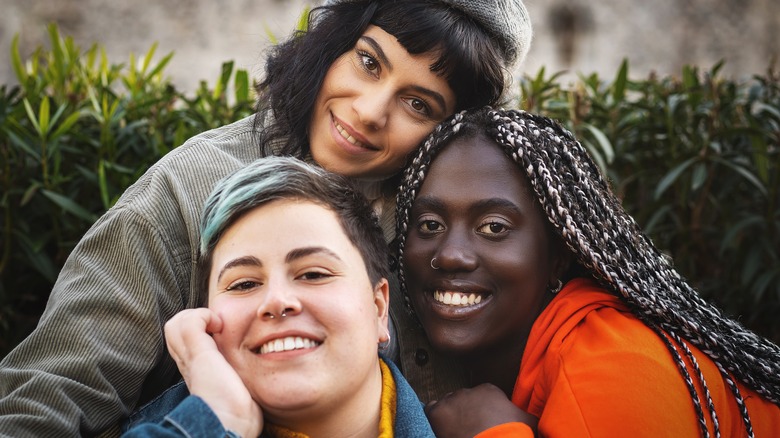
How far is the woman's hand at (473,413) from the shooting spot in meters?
2.10

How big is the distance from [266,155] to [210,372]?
36.7 inches

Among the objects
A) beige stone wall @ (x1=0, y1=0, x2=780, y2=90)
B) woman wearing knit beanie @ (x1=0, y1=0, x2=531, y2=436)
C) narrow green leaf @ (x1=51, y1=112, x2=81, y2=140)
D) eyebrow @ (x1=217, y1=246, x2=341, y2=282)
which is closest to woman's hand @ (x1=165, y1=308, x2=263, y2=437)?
eyebrow @ (x1=217, y1=246, x2=341, y2=282)

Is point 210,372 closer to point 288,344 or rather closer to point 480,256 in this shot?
point 288,344

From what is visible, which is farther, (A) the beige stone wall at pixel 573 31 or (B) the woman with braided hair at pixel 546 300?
(A) the beige stone wall at pixel 573 31

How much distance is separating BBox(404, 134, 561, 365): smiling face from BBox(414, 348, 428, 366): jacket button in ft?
0.64

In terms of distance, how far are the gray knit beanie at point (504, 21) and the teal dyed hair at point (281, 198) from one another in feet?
2.25

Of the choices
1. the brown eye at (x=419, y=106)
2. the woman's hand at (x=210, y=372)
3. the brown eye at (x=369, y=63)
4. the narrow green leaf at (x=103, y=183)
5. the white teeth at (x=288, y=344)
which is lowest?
the woman's hand at (x=210, y=372)

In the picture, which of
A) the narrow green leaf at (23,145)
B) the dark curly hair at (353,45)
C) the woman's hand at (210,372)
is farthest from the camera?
the narrow green leaf at (23,145)

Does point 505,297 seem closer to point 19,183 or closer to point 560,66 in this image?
point 19,183

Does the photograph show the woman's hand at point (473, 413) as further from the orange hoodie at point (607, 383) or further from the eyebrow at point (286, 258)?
the eyebrow at point (286, 258)

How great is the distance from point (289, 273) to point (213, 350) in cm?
24

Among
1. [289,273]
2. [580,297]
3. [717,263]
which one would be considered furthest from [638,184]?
[289,273]

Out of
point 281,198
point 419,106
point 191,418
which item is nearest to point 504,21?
point 419,106

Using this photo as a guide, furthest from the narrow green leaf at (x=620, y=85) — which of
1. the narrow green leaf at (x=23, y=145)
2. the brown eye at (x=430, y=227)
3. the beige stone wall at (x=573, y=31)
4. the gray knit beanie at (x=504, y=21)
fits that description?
the beige stone wall at (x=573, y=31)
